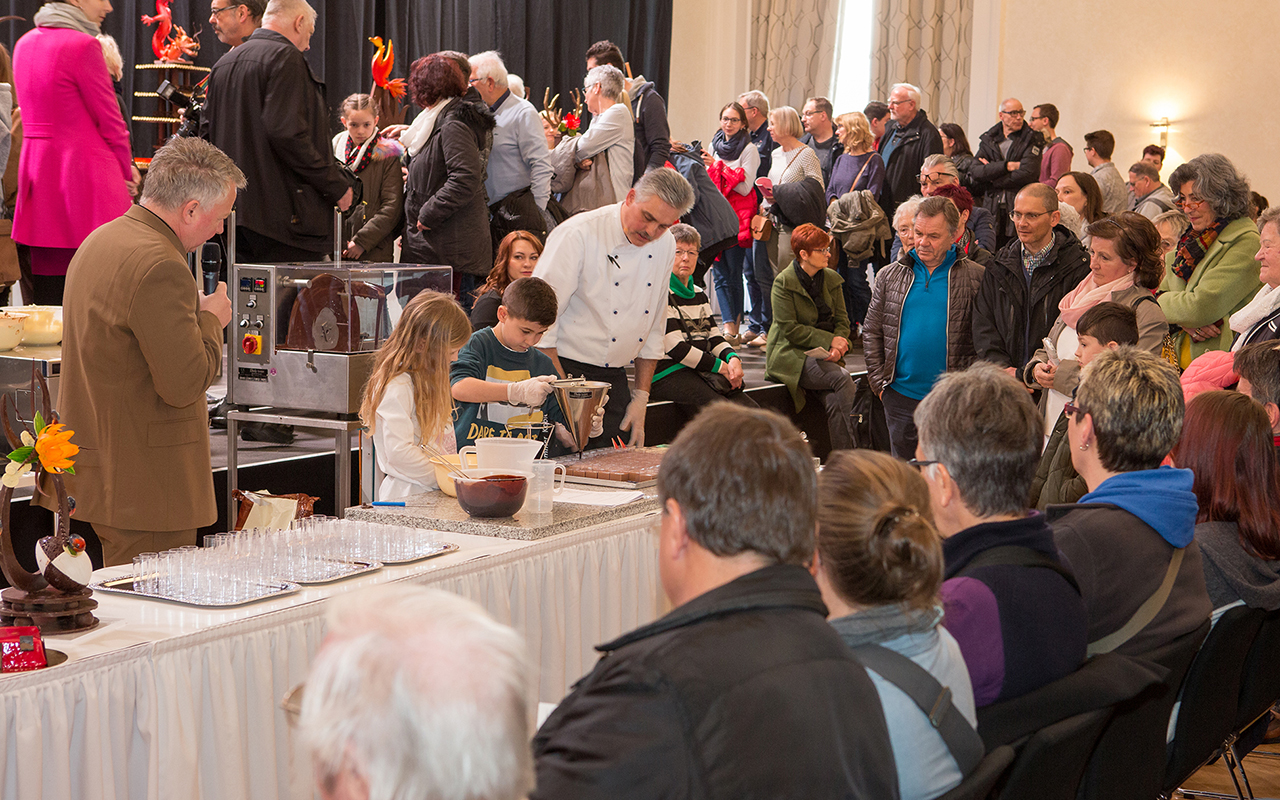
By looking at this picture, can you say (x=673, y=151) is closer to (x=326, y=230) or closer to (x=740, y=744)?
(x=326, y=230)

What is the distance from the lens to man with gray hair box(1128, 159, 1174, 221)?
8203 millimetres

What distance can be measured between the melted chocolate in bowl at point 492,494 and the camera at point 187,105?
2806 mm

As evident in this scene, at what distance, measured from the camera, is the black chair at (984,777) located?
1377 mm

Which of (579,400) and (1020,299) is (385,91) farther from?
(579,400)

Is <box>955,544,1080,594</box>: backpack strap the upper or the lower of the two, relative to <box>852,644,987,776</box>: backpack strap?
upper

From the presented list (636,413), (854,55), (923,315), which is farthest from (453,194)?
(854,55)

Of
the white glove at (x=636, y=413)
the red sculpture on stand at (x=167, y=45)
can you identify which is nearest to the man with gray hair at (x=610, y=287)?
the white glove at (x=636, y=413)

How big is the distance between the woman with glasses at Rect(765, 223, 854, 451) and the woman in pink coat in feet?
9.99

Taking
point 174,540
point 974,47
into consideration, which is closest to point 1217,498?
point 174,540

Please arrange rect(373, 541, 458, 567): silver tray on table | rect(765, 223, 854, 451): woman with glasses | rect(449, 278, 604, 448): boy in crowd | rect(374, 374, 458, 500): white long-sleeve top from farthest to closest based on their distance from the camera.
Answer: rect(765, 223, 854, 451): woman with glasses → rect(449, 278, 604, 448): boy in crowd → rect(374, 374, 458, 500): white long-sleeve top → rect(373, 541, 458, 567): silver tray on table

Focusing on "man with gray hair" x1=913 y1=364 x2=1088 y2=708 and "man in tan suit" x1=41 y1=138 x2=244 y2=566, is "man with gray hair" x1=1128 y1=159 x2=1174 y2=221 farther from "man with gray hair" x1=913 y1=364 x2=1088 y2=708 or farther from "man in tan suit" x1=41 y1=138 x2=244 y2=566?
"man in tan suit" x1=41 y1=138 x2=244 y2=566

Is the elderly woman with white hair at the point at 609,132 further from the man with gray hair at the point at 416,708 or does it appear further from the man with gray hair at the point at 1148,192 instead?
the man with gray hair at the point at 416,708

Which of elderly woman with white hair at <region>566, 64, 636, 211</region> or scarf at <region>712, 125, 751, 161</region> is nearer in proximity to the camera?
elderly woman with white hair at <region>566, 64, 636, 211</region>

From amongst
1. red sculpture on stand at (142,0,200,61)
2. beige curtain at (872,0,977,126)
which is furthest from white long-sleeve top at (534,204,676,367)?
beige curtain at (872,0,977,126)
